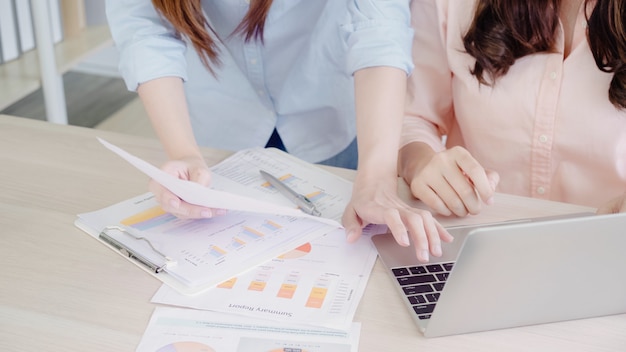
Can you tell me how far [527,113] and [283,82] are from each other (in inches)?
17.7

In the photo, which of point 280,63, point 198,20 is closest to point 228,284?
point 198,20

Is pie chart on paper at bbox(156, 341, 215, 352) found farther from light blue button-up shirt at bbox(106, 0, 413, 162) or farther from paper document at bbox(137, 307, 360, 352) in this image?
light blue button-up shirt at bbox(106, 0, 413, 162)

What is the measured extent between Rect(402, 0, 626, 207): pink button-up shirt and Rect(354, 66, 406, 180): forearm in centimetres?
13

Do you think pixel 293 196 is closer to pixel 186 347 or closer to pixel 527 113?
pixel 186 347

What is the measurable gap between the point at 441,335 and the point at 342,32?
1.99 ft

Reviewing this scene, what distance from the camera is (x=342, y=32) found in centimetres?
114

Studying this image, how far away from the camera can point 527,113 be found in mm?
1117

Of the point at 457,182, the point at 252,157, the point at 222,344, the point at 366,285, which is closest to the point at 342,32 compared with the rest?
the point at 252,157

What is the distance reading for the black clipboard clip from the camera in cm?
79

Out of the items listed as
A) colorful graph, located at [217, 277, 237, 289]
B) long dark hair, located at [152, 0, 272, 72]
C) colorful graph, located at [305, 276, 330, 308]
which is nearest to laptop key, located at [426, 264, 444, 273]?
A: colorful graph, located at [305, 276, 330, 308]

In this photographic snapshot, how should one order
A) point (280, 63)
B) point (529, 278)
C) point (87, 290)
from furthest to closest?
point (280, 63) < point (87, 290) < point (529, 278)

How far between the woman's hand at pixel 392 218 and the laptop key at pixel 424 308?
0.22 feet

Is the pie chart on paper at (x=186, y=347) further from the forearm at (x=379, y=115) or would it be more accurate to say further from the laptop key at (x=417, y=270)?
the forearm at (x=379, y=115)

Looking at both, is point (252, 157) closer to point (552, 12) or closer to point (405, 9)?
point (405, 9)
